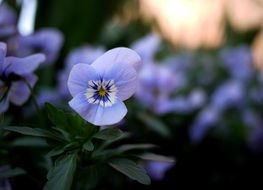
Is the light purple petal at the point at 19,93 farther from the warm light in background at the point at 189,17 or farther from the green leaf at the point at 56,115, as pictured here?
the warm light in background at the point at 189,17

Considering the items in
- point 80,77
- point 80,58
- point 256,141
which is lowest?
point 256,141

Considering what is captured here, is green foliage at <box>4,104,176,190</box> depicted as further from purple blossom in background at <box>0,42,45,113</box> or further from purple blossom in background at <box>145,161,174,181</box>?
purple blossom in background at <box>145,161,174,181</box>

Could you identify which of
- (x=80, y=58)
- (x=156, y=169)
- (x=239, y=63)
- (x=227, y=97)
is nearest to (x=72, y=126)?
(x=156, y=169)

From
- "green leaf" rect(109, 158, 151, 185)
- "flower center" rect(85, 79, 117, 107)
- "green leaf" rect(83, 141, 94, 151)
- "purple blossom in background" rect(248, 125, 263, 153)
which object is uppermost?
"flower center" rect(85, 79, 117, 107)

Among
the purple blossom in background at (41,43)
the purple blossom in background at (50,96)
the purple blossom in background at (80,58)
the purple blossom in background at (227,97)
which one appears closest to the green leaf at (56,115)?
the purple blossom in background at (41,43)

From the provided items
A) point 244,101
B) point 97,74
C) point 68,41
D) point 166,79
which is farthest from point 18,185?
point 244,101

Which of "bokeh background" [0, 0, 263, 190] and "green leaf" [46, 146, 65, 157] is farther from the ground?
"green leaf" [46, 146, 65, 157]

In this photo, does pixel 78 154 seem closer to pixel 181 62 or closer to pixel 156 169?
pixel 156 169

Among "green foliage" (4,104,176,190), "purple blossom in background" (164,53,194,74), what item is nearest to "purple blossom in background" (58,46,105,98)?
"green foliage" (4,104,176,190)
